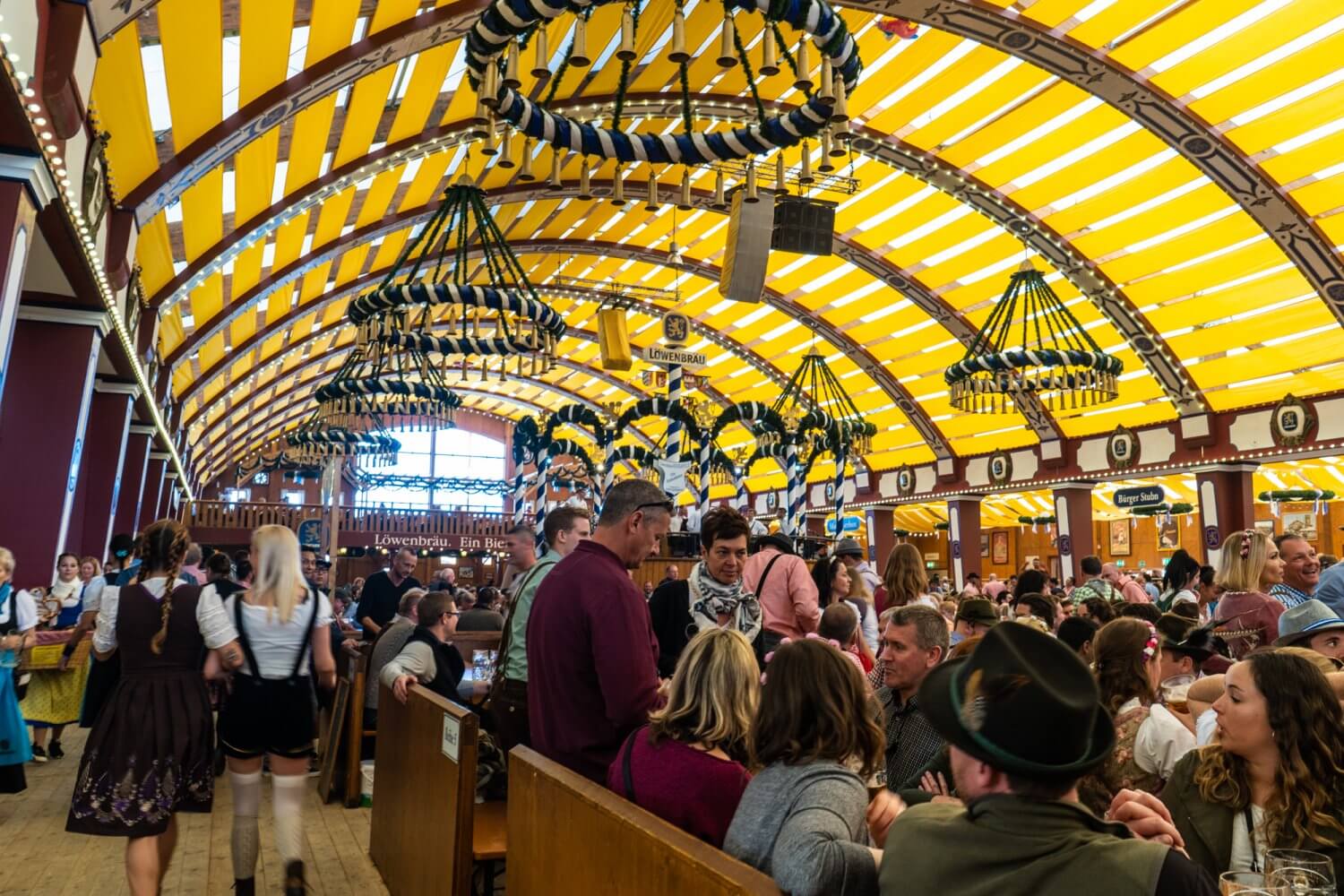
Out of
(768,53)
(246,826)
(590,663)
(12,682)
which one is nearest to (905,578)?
(768,53)

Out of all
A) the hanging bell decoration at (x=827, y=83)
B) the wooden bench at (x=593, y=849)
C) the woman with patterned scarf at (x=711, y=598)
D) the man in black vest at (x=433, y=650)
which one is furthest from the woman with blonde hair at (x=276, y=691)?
the hanging bell decoration at (x=827, y=83)

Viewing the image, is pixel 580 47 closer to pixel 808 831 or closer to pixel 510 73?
pixel 510 73

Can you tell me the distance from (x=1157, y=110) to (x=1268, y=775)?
1416 cm

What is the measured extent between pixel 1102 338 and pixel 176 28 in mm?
17849

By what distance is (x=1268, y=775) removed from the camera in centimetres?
207

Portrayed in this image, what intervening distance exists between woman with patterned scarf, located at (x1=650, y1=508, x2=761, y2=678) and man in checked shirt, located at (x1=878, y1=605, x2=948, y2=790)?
4.15 feet

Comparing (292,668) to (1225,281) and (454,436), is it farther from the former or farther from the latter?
(454,436)

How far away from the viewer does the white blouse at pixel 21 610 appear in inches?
223

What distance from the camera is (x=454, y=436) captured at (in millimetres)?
45906

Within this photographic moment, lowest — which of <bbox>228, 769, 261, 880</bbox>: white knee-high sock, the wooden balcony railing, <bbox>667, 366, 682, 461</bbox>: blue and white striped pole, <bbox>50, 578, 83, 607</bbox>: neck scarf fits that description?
<bbox>228, 769, 261, 880</bbox>: white knee-high sock

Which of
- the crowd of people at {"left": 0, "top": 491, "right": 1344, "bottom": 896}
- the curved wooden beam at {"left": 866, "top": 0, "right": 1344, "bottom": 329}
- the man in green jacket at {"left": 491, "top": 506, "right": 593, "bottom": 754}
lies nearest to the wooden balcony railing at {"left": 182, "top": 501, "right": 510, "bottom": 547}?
the curved wooden beam at {"left": 866, "top": 0, "right": 1344, "bottom": 329}

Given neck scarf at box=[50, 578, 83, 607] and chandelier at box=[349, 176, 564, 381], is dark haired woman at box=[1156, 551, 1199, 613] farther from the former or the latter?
neck scarf at box=[50, 578, 83, 607]

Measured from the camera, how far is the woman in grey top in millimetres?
1896

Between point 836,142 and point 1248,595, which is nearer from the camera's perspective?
point 1248,595
